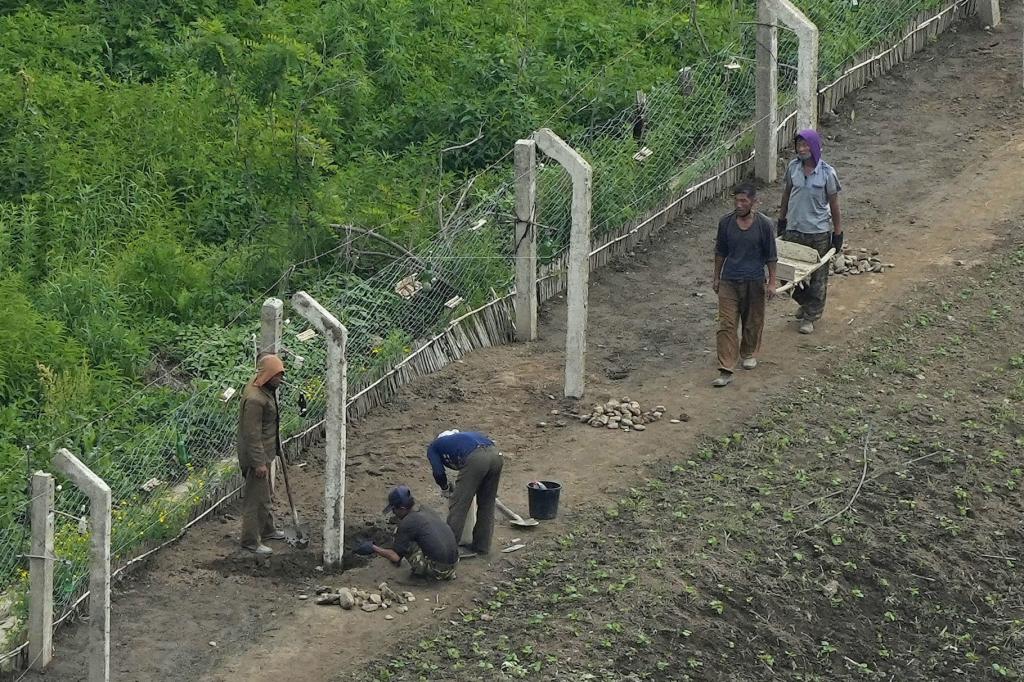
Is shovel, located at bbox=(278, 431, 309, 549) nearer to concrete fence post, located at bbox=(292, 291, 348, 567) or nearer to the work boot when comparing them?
the work boot

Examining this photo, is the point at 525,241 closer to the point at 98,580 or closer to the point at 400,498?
the point at 400,498

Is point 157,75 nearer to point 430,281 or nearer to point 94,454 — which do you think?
point 430,281

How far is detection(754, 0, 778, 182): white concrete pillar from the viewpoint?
16.2 metres

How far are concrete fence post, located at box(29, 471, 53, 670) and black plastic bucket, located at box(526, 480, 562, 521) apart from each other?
3.11 m

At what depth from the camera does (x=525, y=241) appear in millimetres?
13961

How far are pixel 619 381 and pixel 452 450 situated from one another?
2.77 metres

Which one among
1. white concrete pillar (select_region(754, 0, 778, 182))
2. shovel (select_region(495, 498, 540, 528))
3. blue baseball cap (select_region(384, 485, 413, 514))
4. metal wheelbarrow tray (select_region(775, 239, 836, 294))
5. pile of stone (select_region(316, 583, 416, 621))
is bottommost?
pile of stone (select_region(316, 583, 416, 621))

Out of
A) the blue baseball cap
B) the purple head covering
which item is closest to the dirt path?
the blue baseball cap

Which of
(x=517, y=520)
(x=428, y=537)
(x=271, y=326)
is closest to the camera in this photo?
(x=428, y=537)

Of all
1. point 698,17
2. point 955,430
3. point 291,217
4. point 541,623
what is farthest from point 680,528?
point 698,17

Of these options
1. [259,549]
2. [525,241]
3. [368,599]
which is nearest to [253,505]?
[259,549]

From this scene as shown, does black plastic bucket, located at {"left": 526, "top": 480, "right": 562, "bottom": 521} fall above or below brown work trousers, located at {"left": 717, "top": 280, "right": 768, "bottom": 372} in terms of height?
below

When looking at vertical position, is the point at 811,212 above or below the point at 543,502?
above

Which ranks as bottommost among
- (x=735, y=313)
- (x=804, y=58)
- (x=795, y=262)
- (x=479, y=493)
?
(x=479, y=493)
